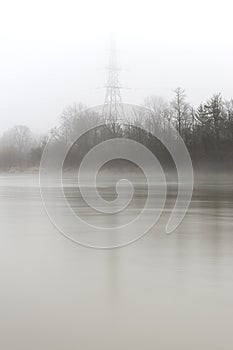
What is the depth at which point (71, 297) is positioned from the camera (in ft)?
19.1

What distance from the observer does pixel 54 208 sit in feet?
55.4

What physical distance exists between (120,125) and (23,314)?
33.0 m

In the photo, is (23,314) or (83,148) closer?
(23,314)

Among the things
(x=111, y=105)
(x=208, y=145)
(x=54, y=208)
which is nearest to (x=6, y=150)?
(x=208, y=145)

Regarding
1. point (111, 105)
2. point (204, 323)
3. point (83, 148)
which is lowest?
point (204, 323)

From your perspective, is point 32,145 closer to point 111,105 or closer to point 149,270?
point 111,105

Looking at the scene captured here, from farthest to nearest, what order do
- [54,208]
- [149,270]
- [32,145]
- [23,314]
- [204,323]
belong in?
[32,145] → [54,208] → [149,270] → [23,314] → [204,323]

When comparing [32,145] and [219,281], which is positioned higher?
[32,145]

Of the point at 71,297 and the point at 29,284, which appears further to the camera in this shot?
the point at 29,284

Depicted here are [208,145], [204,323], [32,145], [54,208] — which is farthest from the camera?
[32,145]

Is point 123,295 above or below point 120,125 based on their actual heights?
below

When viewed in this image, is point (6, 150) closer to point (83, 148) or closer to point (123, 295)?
point (83, 148)

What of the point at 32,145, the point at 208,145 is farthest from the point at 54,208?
the point at 32,145

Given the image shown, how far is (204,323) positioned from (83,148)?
1373 inches
